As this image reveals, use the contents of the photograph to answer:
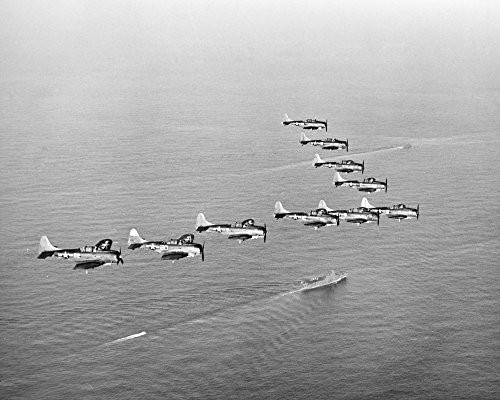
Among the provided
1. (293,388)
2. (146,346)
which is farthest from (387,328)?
(146,346)

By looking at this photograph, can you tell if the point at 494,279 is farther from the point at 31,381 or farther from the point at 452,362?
the point at 31,381

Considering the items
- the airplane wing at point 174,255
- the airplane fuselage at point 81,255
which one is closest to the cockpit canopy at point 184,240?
the airplane wing at point 174,255

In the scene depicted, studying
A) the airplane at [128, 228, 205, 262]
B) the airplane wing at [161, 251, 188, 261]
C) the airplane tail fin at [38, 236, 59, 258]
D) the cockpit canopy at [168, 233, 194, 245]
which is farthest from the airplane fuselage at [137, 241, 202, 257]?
the airplane tail fin at [38, 236, 59, 258]

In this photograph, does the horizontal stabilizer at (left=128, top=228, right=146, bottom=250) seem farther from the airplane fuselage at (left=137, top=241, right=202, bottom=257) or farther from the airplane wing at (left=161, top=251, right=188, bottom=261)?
the airplane wing at (left=161, top=251, right=188, bottom=261)

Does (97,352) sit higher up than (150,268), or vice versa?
(150,268)

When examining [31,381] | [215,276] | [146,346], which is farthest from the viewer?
[215,276]

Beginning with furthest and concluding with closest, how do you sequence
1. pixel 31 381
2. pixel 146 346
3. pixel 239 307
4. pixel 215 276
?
pixel 215 276, pixel 239 307, pixel 146 346, pixel 31 381

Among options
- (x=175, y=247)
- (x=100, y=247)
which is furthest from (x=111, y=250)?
(x=175, y=247)

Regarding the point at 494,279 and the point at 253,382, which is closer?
the point at 253,382
